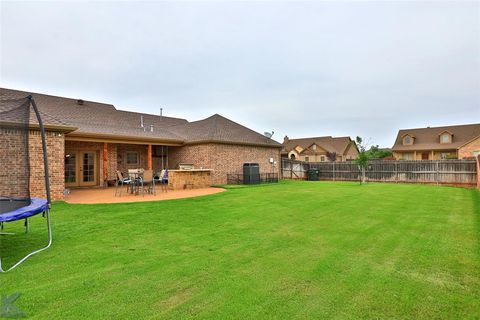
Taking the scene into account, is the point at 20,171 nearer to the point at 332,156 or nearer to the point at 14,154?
the point at 14,154

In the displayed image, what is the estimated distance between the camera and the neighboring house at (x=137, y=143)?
13.6 meters

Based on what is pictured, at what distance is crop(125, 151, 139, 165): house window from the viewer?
52.9 feet

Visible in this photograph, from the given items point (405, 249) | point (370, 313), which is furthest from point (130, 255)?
point (405, 249)

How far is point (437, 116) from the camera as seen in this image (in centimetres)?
3491

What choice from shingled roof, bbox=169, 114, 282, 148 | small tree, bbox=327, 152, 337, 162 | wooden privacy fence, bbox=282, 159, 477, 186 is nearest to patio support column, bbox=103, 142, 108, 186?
shingled roof, bbox=169, 114, 282, 148

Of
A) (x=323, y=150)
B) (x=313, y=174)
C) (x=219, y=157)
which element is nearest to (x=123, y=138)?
(x=219, y=157)

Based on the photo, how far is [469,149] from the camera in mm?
26375

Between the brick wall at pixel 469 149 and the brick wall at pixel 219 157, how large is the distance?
22.3 m

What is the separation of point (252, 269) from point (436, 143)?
35495 mm

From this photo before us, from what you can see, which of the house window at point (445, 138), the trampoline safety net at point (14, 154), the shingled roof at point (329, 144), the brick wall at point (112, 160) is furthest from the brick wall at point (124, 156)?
the house window at point (445, 138)

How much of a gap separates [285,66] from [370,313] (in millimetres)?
14729

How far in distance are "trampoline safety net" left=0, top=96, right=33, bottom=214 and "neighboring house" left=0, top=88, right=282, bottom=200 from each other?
12.9ft

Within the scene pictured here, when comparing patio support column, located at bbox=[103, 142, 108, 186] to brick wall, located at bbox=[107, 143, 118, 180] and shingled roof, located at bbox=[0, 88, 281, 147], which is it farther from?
shingled roof, located at bbox=[0, 88, 281, 147]

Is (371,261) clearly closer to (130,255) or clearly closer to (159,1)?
(130,255)
